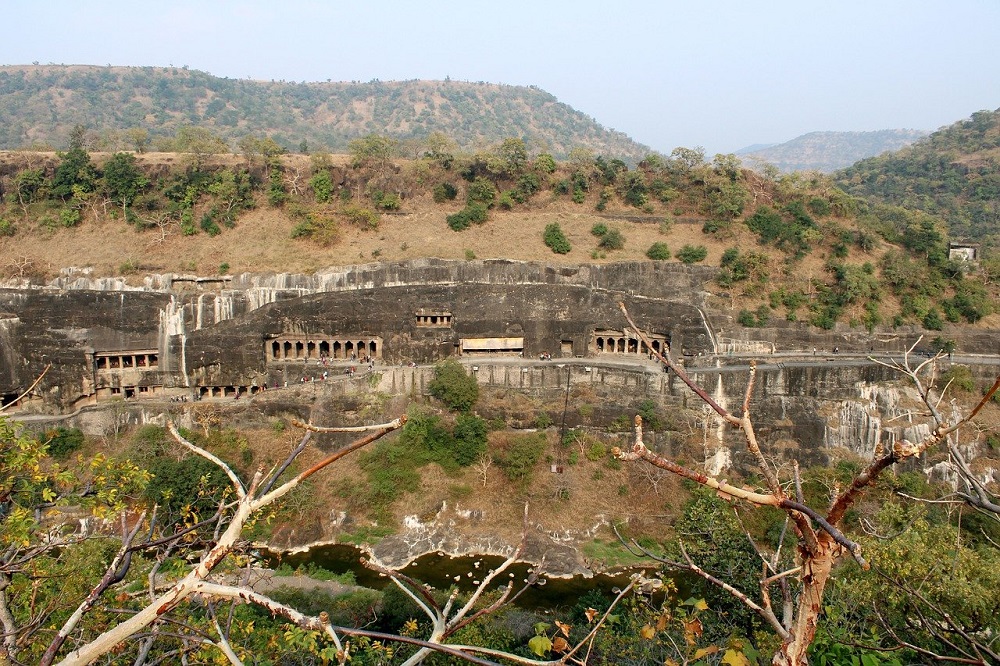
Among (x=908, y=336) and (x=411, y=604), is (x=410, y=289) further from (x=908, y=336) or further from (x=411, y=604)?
(x=908, y=336)

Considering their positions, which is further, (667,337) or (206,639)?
(667,337)

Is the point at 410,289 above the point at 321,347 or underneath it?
above

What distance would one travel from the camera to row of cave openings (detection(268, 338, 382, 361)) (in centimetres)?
2053

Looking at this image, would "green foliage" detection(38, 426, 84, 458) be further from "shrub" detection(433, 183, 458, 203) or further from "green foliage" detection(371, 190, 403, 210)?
"shrub" detection(433, 183, 458, 203)

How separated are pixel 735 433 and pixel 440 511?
328 inches

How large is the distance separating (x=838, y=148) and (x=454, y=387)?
199770mm

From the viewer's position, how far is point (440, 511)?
54.7 ft

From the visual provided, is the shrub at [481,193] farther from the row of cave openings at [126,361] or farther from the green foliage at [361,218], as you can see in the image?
the row of cave openings at [126,361]

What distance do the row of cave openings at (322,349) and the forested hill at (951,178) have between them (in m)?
32.0

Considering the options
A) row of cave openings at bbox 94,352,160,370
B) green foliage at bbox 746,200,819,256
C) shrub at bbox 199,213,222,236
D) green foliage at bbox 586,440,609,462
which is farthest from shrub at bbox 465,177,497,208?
row of cave openings at bbox 94,352,160,370

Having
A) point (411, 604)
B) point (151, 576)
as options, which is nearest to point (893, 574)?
point (411, 604)

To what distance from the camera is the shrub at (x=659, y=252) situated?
83.9 feet

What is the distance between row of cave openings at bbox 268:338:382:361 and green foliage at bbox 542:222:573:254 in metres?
8.91

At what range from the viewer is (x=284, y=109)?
8938cm
